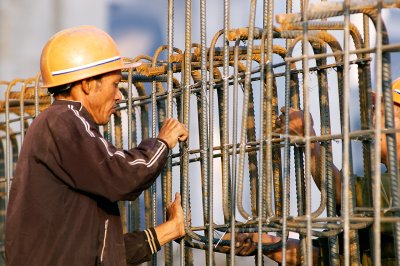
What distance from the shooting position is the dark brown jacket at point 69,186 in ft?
18.4

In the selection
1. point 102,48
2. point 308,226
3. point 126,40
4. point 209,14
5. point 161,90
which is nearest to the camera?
point 308,226

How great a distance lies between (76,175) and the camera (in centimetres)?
563

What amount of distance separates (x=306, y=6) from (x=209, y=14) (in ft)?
18.2

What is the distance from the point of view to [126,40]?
1252 centimetres

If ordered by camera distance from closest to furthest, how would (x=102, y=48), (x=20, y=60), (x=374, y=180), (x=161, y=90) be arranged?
(x=374, y=180) → (x=102, y=48) → (x=161, y=90) → (x=20, y=60)

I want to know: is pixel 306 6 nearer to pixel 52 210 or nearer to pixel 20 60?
pixel 52 210

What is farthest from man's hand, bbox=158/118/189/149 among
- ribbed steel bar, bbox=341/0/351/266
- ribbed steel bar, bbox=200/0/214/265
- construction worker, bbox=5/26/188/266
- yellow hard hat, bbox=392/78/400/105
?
yellow hard hat, bbox=392/78/400/105

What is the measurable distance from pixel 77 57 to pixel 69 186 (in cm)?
77

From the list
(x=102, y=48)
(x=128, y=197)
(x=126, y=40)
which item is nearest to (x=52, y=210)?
(x=128, y=197)

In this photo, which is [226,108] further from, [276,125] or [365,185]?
[365,185]

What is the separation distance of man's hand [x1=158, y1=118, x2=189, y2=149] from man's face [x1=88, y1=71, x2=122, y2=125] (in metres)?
0.33

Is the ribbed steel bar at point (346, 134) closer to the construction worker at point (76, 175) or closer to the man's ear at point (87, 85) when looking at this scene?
the construction worker at point (76, 175)

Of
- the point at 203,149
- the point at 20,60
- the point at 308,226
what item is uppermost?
the point at 20,60

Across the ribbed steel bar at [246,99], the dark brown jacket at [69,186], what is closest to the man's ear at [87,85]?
the dark brown jacket at [69,186]
